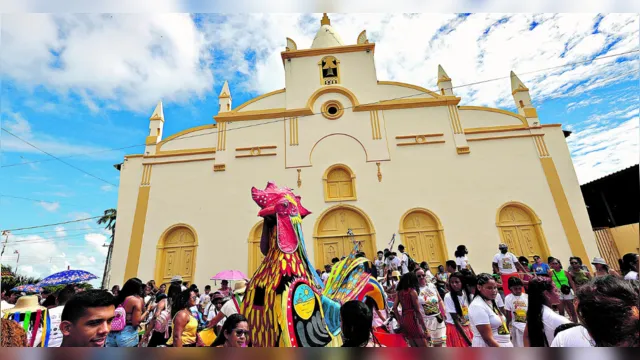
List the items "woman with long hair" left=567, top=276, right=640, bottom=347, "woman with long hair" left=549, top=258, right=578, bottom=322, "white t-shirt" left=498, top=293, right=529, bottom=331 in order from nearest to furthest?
"woman with long hair" left=567, top=276, right=640, bottom=347
"white t-shirt" left=498, top=293, right=529, bottom=331
"woman with long hair" left=549, top=258, right=578, bottom=322

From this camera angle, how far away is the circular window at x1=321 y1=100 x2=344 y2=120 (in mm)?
10391

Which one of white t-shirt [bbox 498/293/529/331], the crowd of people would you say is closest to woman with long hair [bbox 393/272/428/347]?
the crowd of people

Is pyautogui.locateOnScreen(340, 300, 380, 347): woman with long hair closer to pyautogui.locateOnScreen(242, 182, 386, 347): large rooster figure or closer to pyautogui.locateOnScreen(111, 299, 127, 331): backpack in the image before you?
pyautogui.locateOnScreen(242, 182, 386, 347): large rooster figure

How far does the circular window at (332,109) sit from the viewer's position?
10391mm

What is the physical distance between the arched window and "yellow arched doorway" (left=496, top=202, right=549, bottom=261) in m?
4.84

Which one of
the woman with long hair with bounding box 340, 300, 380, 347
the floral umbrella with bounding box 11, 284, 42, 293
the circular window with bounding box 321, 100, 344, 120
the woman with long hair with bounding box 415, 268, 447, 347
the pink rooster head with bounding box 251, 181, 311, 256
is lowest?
the woman with long hair with bounding box 415, 268, 447, 347

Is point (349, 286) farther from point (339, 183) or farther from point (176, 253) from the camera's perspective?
point (176, 253)

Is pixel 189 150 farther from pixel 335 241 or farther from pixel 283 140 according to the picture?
pixel 335 241

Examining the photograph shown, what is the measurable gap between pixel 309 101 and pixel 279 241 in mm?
8433

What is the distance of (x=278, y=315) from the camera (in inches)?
95.8

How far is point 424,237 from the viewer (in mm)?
9039

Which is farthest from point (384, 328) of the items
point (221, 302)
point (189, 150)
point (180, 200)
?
point (189, 150)

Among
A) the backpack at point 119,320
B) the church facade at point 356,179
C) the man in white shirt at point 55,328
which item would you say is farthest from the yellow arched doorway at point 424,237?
the man in white shirt at point 55,328

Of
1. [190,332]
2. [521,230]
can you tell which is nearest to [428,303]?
[190,332]
